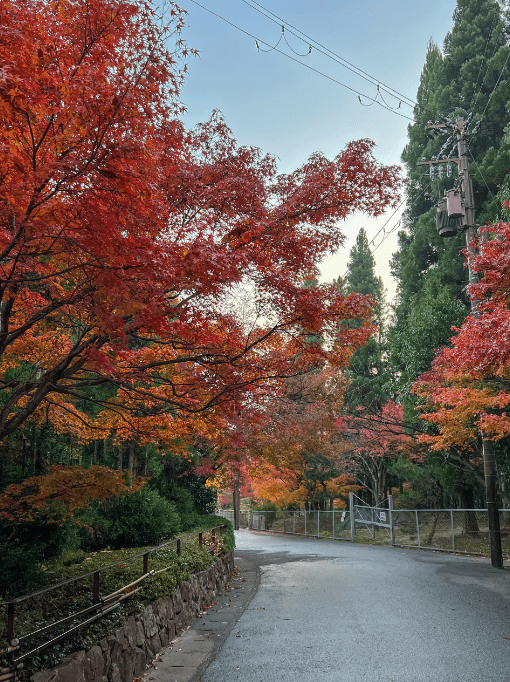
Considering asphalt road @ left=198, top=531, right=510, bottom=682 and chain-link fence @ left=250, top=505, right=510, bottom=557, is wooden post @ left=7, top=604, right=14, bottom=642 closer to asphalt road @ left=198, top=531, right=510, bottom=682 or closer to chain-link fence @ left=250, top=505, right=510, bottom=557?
asphalt road @ left=198, top=531, right=510, bottom=682

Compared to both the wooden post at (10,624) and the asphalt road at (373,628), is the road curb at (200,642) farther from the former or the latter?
the wooden post at (10,624)

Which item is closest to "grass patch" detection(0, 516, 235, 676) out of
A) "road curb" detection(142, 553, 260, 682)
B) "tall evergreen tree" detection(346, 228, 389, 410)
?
"road curb" detection(142, 553, 260, 682)

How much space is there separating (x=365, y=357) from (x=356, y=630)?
26.5 m

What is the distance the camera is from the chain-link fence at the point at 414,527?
18.0 meters

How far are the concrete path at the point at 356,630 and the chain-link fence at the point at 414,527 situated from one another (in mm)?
5536

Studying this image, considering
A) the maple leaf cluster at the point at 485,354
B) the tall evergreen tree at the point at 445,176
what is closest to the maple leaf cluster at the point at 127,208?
the maple leaf cluster at the point at 485,354

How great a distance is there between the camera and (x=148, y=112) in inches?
181

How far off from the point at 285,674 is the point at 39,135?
5.69m

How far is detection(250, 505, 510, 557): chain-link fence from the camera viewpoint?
1797 centimetres

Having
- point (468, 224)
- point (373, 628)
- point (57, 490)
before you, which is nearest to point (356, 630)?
point (373, 628)

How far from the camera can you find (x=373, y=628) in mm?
7020

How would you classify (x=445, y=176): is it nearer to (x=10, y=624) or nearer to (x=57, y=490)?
(x=57, y=490)

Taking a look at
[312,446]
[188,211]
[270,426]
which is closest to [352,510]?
[312,446]

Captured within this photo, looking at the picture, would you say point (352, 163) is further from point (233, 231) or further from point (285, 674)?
point (285, 674)
